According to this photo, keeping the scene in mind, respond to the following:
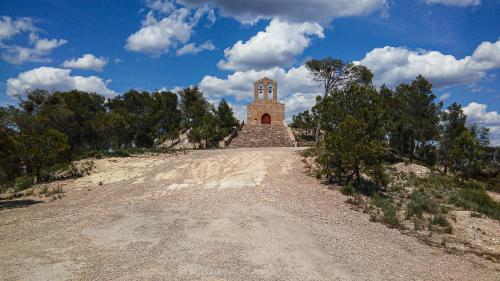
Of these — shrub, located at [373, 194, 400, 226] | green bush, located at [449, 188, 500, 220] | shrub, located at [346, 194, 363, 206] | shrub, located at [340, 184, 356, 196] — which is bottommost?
green bush, located at [449, 188, 500, 220]

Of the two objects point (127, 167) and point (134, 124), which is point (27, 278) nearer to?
point (127, 167)

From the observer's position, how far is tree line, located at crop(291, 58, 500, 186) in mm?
16750

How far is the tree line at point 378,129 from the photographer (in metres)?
16.8

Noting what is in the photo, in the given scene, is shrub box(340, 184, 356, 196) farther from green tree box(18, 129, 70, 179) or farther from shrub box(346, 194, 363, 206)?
green tree box(18, 129, 70, 179)

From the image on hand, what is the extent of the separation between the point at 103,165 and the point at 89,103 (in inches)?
902

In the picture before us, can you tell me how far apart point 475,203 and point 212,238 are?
13.1m

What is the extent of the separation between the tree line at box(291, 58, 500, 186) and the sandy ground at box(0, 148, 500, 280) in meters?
2.08

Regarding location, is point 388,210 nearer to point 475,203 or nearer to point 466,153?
point 475,203

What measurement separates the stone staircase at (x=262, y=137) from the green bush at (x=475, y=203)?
1801cm

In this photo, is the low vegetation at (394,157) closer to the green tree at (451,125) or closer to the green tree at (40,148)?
the green tree at (451,125)

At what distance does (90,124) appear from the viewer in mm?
35844

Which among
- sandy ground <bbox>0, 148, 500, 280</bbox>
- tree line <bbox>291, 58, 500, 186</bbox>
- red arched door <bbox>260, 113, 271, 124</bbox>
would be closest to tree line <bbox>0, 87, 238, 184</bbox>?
sandy ground <bbox>0, 148, 500, 280</bbox>

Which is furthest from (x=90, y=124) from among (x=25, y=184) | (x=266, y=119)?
(x=266, y=119)

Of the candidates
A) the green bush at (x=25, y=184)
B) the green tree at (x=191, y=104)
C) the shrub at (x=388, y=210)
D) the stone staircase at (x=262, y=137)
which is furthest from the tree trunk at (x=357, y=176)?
the green tree at (x=191, y=104)
